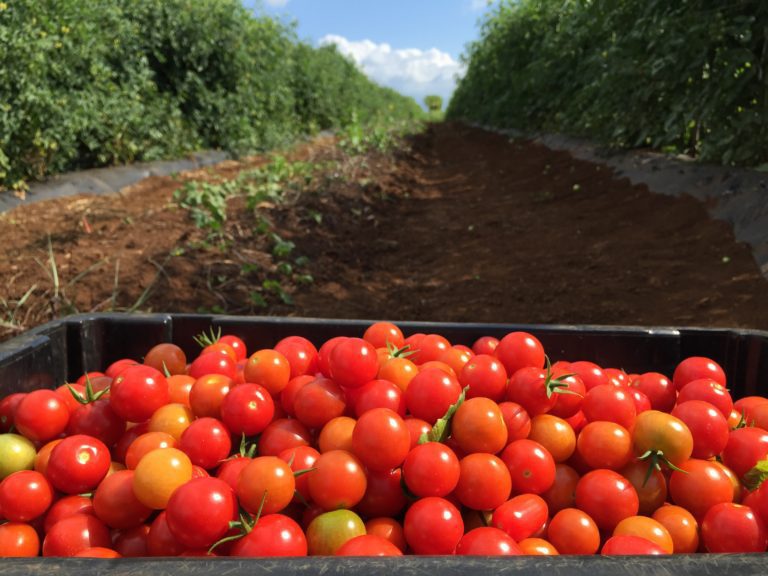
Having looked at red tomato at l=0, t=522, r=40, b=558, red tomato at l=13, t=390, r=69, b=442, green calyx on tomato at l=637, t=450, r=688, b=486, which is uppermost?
red tomato at l=13, t=390, r=69, b=442

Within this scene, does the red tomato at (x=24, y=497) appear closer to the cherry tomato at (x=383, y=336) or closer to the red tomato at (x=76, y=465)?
the red tomato at (x=76, y=465)

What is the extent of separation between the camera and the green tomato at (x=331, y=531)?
1161 mm

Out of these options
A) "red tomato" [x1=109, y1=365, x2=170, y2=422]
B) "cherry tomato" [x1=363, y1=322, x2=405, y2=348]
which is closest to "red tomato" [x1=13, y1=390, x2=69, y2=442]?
"red tomato" [x1=109, y1=365, x2=170, y2=422]

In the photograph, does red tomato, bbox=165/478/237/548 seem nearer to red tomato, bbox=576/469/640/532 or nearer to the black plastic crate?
red tomato, bbox=576/469/640/532

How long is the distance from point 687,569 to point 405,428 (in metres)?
0.59

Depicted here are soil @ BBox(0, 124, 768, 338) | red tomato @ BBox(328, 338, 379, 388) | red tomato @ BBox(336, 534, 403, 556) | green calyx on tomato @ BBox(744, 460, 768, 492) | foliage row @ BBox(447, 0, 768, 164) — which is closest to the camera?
red tomato @ BBox(336, 534, 403, 556)

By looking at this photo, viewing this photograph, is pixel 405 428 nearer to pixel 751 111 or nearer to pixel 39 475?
pixel 39 475

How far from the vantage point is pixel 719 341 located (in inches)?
79.5

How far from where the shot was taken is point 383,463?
127 cm

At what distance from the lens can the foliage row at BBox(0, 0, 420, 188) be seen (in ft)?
21.2

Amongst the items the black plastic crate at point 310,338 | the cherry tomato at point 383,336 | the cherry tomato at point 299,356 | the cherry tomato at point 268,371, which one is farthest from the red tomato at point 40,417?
the cherry tomato at point 383,336

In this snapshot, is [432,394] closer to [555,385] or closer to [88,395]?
[555,385]

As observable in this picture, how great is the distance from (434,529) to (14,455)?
3.27 ft

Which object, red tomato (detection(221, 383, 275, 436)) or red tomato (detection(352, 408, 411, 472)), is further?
red tomato (detection(221, 383, 275, 436))
